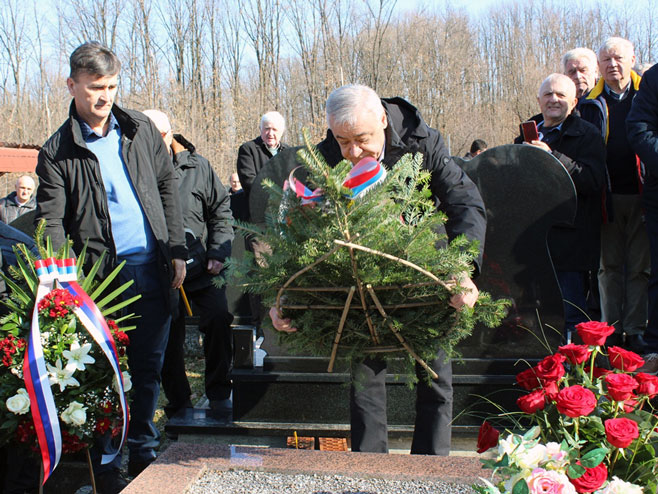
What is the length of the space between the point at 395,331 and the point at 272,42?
18102 mm

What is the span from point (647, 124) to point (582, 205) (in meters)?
0.70

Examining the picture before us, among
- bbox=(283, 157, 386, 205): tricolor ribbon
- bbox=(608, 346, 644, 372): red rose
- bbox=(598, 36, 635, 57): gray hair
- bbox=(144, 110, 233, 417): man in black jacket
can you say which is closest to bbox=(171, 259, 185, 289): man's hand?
bbox=(144, 110, 233, 417): man in black jacket

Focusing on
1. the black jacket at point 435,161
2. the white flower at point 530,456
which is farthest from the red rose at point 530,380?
the black jacket at point 435,161

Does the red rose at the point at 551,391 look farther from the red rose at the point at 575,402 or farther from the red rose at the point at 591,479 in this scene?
the red rose at the point at 591,479

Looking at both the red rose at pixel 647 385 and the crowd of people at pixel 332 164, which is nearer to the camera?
the red rose at pixel 647 385

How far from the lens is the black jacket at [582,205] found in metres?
4.46

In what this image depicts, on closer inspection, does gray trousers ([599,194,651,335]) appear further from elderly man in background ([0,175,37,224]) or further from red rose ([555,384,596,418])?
elderly man in background ([0,175,37,224])

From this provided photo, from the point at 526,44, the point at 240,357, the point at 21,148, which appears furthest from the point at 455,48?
the point at 240,357

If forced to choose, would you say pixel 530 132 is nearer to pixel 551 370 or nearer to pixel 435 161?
pixel 435 161

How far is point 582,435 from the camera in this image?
77.9 inches

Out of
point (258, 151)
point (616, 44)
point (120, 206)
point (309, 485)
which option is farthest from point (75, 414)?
point (616, 44)

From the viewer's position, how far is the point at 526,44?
1022 inches

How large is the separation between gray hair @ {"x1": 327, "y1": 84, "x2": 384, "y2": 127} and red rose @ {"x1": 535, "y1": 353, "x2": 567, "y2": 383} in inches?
45.5

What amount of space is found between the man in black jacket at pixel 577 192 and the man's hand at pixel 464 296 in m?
2.52
